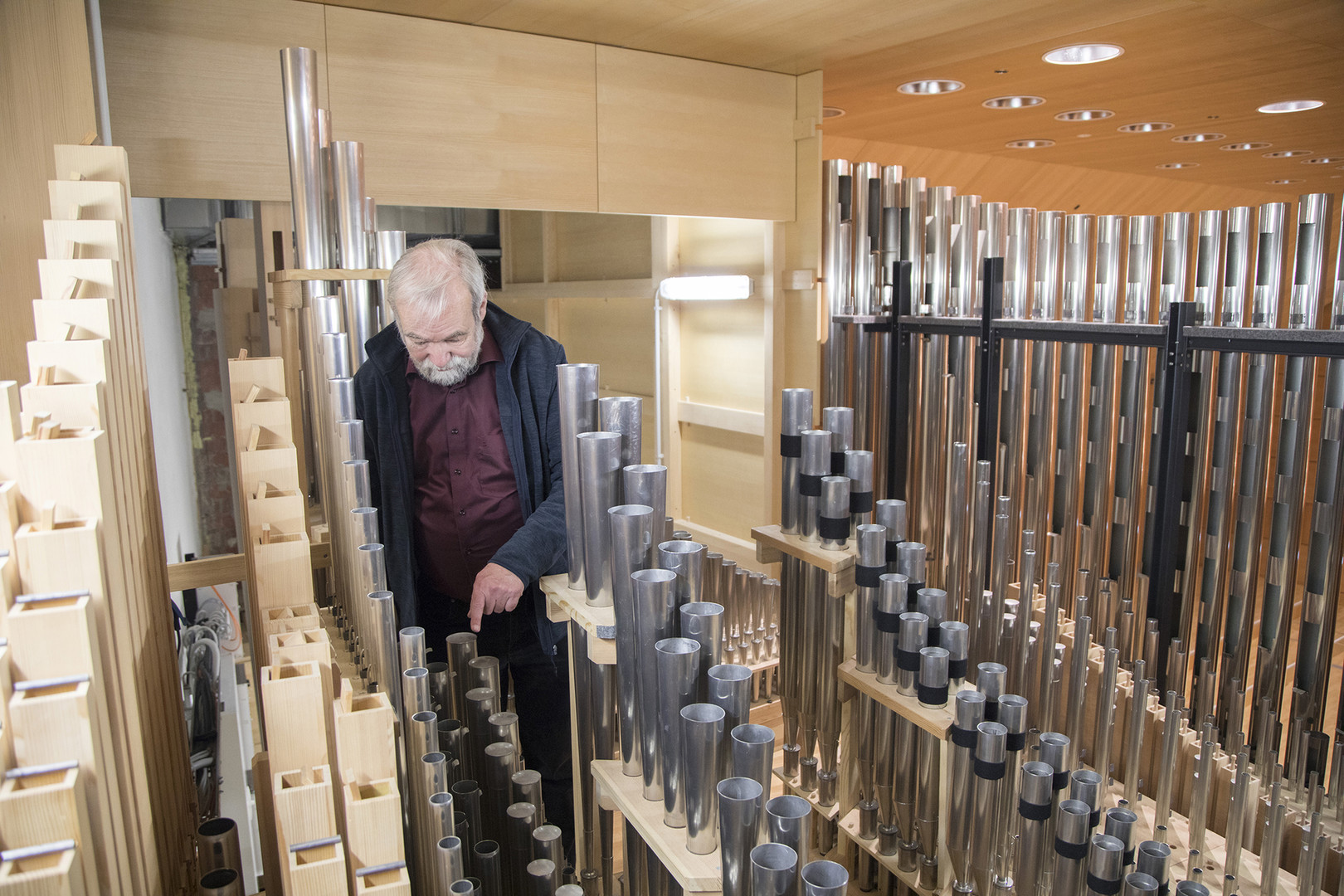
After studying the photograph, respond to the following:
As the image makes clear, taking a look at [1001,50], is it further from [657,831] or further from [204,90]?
[657,831]

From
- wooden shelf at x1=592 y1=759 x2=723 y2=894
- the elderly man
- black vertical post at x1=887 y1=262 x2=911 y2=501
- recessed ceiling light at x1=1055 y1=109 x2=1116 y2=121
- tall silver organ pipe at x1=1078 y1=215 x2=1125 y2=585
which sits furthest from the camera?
recessed ceiling light at x1=1055 y1=109 x2=1116 y2=121

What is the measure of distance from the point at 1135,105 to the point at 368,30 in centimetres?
293

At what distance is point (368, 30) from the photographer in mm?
2412

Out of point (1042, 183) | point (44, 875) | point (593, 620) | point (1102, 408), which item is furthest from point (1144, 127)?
point (44, 875)

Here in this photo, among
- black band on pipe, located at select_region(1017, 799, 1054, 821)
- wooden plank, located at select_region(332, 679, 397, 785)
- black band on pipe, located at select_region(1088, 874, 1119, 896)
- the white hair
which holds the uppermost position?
the white hair

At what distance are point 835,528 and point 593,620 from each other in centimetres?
80

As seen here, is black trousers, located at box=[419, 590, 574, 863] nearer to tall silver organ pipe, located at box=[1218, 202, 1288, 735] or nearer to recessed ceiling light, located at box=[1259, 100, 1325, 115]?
tall silver organ pipe, located at box=[1218, 202, 1288, 735]

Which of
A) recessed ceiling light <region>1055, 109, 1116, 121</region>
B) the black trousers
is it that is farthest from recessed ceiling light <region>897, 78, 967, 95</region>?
the black trousers

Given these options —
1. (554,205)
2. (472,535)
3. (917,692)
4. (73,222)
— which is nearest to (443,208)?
(554,205)

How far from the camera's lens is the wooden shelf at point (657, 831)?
1.10m

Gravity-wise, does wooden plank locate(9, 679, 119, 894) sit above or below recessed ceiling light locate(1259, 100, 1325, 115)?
below

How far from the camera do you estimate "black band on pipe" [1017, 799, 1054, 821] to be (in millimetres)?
1663

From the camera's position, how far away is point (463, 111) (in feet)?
8.41

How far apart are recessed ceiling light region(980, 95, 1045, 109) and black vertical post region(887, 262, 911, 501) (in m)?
0.74
